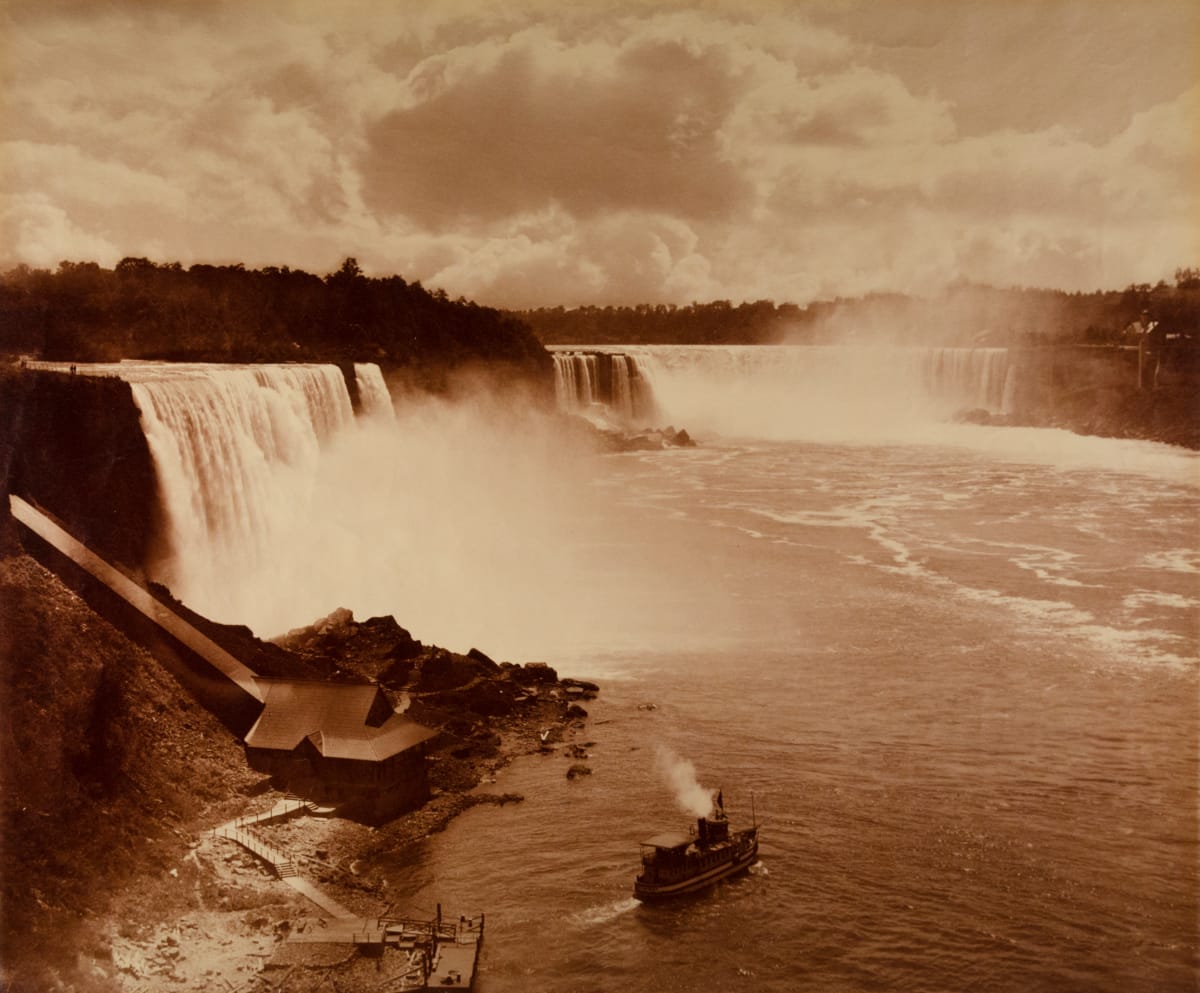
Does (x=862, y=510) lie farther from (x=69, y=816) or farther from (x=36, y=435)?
(x=69, y=816)

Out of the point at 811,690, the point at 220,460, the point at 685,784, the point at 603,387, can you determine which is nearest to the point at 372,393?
the point at 220,460

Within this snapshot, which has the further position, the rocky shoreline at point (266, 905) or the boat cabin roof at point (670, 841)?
the boat cabin roof at point (670, 841)

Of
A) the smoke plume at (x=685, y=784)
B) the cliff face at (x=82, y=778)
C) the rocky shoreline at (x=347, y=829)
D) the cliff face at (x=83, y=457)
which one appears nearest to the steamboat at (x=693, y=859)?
the smoke plume at (x=685, y=784)

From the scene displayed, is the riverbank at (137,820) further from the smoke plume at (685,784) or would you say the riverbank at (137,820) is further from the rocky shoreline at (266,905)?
the smoke plume at (685,784)

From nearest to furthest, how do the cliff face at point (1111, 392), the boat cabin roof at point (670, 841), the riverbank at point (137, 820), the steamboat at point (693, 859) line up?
1. the riverbank at point (137, 820)
2. the steamboat at point (693, 859)
3. the boat cabin roof at point (670, 841)
4. the cliff face at point (1111, 392)

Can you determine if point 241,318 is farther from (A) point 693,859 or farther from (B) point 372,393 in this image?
(A) point 693,859

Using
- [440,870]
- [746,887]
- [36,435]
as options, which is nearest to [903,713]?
[746,887]

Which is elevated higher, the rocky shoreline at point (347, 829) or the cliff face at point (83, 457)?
the cliff face at point (83, 457)

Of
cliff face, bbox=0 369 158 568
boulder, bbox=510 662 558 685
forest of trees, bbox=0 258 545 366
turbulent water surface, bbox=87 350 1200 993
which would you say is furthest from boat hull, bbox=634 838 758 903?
forest of trees, bbox=0 258 545 366
